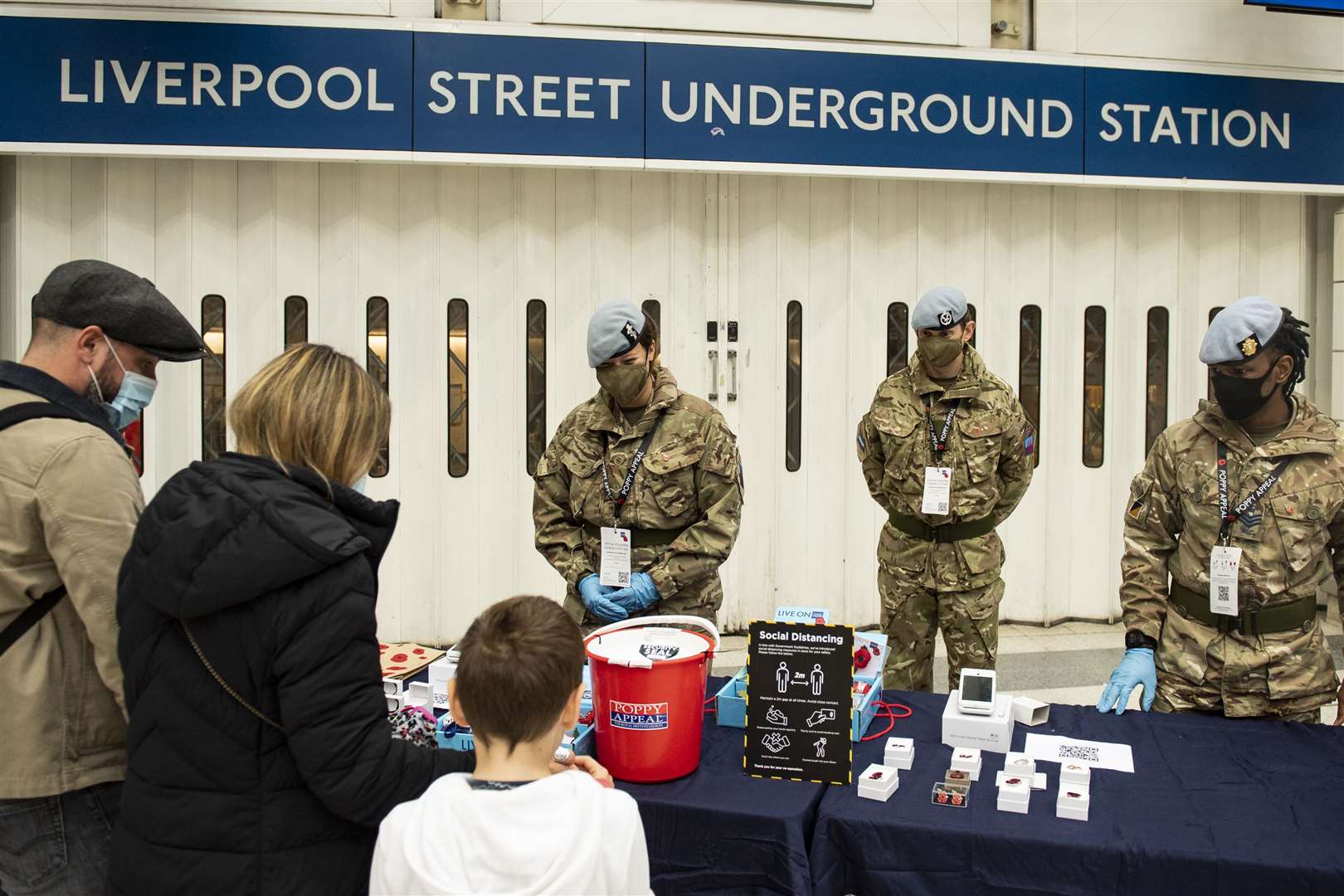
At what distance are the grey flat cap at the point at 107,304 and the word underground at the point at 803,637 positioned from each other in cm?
127

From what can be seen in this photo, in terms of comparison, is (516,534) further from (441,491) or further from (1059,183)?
(1059,183)

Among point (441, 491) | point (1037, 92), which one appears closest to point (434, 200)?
point (441, 491)

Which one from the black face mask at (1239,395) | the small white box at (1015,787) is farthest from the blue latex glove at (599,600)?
the black face mask at (1239,395)

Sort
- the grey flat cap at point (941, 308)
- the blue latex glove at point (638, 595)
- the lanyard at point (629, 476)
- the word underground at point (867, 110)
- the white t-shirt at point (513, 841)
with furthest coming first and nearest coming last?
the word underground at point (867, 110) < the grey flat cap at point (941, 308) < the lanyard at point (629, 476) < the blue latex glove at point (638, 595) < the white t-shirt at point (513, 841)

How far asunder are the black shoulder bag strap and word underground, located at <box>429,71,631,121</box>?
3.49 m

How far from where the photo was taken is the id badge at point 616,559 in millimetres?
3113

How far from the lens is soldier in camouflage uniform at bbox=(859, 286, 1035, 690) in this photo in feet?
12.1

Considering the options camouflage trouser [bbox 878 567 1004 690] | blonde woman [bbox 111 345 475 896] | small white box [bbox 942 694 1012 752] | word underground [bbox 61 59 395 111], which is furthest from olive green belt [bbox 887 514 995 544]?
word underground [bbox 61 59 395 111]

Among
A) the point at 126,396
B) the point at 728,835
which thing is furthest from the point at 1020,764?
the point at 126,396

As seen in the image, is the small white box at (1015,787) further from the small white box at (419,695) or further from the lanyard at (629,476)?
the lanyard at (629,476)

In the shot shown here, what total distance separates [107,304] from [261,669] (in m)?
0.83

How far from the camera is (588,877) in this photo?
4.04ft

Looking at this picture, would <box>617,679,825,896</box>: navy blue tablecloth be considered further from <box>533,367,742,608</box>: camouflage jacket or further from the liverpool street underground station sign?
the liverpool street underground station sign

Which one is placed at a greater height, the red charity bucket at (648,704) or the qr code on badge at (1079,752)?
the red charity bucket at (648,704)
